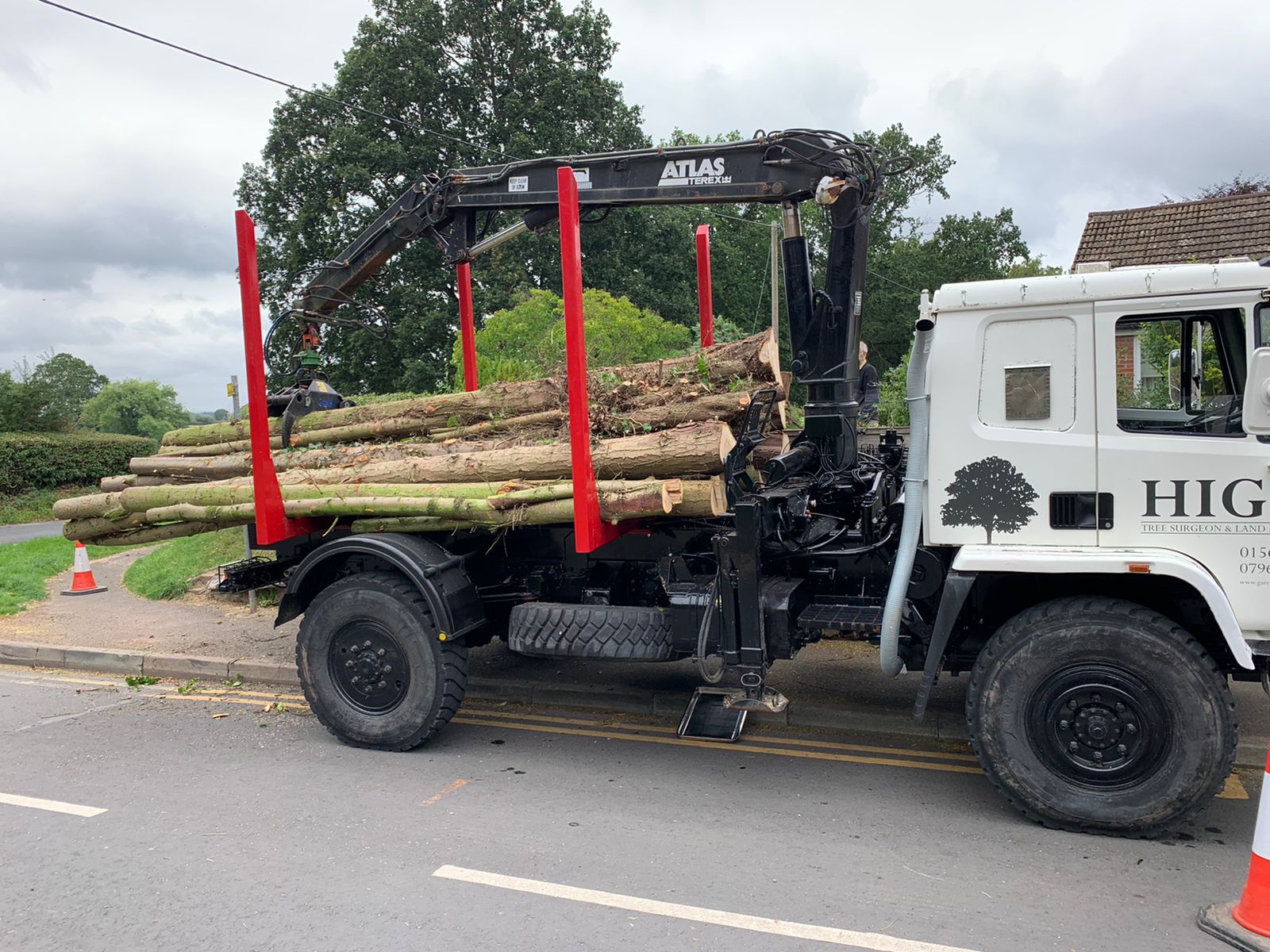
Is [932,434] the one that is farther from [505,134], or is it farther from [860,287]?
[505,134]

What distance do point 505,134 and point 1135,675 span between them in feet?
88.4

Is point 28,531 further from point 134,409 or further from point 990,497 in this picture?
point 134,409

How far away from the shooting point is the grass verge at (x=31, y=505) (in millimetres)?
24703

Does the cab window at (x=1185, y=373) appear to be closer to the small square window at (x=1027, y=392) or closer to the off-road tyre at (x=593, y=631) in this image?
the small square window at (x=1027, y=392)

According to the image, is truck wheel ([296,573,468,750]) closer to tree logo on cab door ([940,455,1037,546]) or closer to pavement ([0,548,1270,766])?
pavement ([0,548,1270,766])

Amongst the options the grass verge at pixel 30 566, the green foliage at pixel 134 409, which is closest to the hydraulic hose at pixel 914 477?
the grass verge at pixel 30 566

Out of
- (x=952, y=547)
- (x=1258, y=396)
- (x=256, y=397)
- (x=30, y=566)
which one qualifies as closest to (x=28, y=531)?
(x=30, y=566)

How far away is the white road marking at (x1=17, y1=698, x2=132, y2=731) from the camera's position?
660 cm

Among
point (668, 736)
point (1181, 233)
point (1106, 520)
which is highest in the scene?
point (1181, 233)

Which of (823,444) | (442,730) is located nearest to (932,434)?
(823,444)

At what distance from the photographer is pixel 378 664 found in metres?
5.82

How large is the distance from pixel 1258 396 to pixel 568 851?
3782 millimetres

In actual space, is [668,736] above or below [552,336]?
below

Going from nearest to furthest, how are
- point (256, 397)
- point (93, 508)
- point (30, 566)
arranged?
point (256, 397)
point (93, 508)
point (30, 566)
